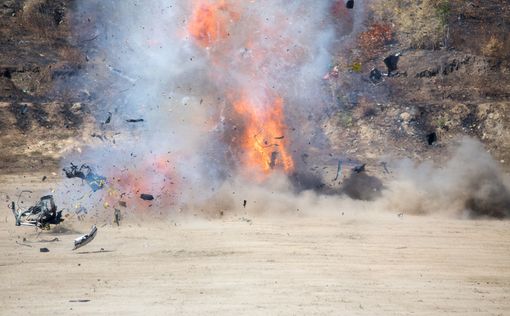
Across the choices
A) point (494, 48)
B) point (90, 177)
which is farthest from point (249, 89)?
point (494, 48)

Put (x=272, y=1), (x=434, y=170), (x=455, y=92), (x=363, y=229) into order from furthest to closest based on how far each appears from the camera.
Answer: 1. (x=455, y=92)
2. (x=272, y=1)
3. (x=434, y=170)
4. (x=363, y=229)

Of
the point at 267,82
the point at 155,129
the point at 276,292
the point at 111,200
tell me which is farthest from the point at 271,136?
the point at 276,292

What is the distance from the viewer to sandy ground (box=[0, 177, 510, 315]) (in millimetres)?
14688

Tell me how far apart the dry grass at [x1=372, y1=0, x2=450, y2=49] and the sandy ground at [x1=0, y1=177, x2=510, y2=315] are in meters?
11.0

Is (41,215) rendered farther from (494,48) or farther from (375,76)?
(494,48)

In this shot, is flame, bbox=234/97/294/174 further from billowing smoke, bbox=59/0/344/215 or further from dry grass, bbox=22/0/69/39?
dry grass, bbox=22/0/69/39

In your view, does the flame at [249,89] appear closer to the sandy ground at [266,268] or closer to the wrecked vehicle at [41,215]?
the sandy ground at [266,268]

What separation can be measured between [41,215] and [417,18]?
1834cm

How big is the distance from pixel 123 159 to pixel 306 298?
9223 millimetres

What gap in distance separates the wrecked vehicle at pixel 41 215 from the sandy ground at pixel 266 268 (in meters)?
0.28

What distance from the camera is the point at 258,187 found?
21.0m

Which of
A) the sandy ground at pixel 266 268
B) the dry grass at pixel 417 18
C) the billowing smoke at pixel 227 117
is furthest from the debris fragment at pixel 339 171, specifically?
the dry grass at pixel 417 18

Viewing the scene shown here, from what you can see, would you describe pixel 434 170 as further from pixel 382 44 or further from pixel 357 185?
pixel 382 44

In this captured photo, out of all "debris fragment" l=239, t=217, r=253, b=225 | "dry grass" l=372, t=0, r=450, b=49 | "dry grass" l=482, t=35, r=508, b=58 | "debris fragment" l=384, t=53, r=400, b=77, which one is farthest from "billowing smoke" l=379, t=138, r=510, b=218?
"dry grass" l=372, t=0, r=450, b=49
